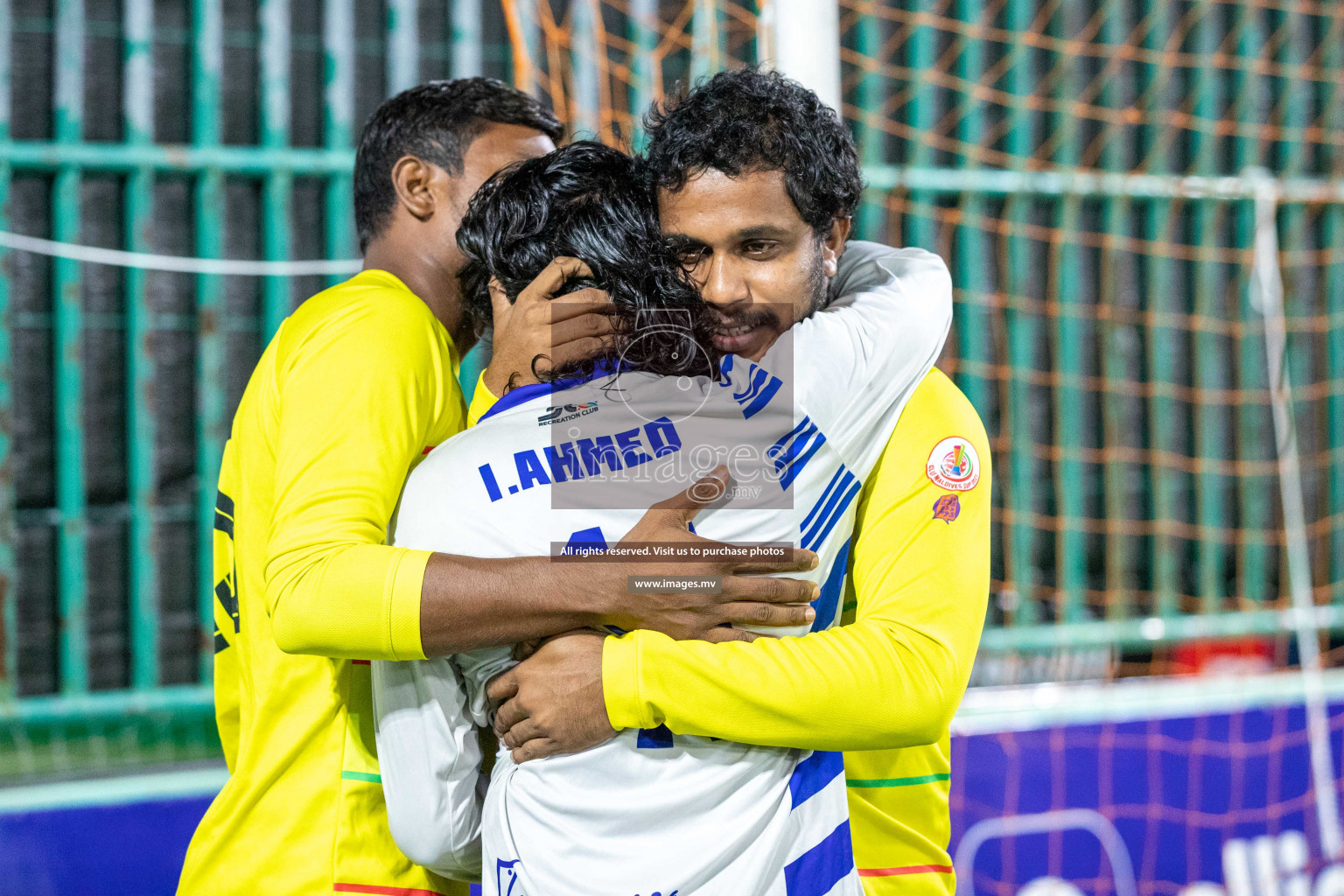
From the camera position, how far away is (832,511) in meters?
1.26

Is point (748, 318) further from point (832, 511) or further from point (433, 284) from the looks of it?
point (433, 284)

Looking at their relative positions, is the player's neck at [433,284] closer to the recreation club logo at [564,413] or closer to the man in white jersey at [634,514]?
the man in white jersey at [634,514]

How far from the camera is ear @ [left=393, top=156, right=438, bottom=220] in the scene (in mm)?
1764

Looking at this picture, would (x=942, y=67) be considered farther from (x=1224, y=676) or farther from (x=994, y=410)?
(x=1224, y=676)

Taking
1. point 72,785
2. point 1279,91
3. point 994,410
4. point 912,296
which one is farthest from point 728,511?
point 1279,91

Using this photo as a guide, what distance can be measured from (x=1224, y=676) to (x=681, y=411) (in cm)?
388

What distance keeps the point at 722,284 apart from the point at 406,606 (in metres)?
0.64

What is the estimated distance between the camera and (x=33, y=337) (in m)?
3.39

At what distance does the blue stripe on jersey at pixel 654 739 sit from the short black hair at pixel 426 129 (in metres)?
1.05

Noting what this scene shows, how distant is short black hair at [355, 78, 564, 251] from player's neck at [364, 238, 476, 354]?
3.6 inches

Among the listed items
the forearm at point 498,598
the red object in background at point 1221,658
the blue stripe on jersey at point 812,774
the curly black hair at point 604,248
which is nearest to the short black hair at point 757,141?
the curly black hair at point 604,248

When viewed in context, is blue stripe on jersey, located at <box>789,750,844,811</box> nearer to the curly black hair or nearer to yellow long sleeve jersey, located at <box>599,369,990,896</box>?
yellow long sleeve jersey, located at <box>599,369,990,896</box>

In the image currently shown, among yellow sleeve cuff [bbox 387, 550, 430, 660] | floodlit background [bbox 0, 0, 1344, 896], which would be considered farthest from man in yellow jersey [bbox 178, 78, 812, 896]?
floodlit background [bbox 0, 0, 1344, 896]

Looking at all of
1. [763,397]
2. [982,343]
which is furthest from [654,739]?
[982,343]
